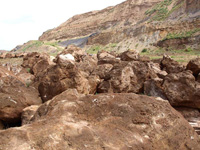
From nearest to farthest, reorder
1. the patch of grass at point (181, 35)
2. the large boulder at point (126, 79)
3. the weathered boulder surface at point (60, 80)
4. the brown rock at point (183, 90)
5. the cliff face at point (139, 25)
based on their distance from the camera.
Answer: the weathered boulder surface at point (60, 80) → the brown rock at point (183, 90) → the large boulder at point (126, 79) → the patch of grass at point (181, 35) → the cliff face at point (139, 25)

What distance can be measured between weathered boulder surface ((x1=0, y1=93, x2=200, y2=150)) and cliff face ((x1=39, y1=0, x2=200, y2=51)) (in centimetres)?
2466

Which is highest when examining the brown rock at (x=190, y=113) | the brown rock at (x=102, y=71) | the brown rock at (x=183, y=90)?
the brown rock at (x=102, y=71)

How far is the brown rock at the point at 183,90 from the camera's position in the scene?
23.5 feet

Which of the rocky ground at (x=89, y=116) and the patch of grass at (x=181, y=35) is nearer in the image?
the rocky ground at (x=89, y=116)

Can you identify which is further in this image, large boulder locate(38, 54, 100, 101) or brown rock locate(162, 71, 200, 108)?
brown rock locate(162, 71, 200, 108)

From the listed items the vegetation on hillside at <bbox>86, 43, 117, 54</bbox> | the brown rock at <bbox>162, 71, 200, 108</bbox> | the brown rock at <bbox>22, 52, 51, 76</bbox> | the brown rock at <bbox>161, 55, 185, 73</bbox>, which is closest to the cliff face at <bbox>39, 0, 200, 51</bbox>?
the vegetation on hillside at <bbox>86, 43, 117, 54</bbox>

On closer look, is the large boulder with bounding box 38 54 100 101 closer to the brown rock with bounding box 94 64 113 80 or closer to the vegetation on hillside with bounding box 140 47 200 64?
the brown rock with bounding box 94 64 113 80

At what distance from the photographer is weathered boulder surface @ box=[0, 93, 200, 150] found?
8.38 feet

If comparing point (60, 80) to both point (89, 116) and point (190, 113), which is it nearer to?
point (89, 116)

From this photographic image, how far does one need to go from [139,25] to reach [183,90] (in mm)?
32366

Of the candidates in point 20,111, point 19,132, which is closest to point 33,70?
point 20,111

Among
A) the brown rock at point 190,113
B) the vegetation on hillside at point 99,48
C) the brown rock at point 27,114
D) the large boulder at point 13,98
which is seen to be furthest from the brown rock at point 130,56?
the vegetation on hillside at point 99,48

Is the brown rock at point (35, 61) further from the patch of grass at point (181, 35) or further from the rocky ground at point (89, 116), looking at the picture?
the patch of grass at point (181, 35)

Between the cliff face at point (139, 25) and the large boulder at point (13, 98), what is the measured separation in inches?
950
